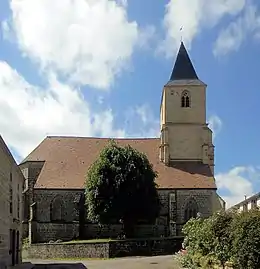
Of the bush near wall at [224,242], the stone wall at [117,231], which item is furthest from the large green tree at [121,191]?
the bush near wall at [224,242]

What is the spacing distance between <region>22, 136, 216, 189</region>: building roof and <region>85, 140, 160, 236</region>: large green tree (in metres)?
6.00

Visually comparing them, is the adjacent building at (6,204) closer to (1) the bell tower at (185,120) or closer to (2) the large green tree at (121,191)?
(2) the large green tree at (121,191)

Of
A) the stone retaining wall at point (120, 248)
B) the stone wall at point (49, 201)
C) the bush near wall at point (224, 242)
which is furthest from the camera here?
the stone wall at point (49, 201)

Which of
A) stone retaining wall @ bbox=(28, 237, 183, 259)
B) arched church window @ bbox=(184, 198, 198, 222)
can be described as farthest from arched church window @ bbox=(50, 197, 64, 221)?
arched church window @ bbox=(184, 198, 198, 222)

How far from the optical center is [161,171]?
5525 centimetres

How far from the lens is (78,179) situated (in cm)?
5391

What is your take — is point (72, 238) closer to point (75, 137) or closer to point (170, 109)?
point (75, 137)

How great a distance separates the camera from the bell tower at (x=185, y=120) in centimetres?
5644

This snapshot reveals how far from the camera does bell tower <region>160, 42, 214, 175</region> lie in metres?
56.4

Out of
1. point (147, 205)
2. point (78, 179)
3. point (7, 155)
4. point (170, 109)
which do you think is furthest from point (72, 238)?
point (7, 155)

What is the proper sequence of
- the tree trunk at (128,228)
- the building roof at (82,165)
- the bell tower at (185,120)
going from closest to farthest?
the tree trunk at (128,228), the building roof at (82,165), the bell tower at (185,120)

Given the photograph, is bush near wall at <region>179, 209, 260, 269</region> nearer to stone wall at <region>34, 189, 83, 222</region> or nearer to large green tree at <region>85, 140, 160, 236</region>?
large green tree at <region>85, 140, 160, 236</region>

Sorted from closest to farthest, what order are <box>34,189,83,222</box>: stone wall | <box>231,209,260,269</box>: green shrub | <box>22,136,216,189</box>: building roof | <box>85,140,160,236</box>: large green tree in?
<box>231,209,260,269</box>: green shrub → <box>85,140,160,236</box>: large green tree → <box>34,189,83,222</box>: stone wall → <box>22,136,216,189</box>: building roof

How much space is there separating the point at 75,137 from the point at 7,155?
34.2m
